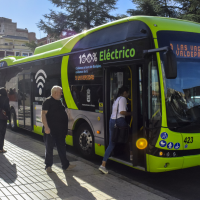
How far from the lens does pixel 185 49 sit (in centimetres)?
505

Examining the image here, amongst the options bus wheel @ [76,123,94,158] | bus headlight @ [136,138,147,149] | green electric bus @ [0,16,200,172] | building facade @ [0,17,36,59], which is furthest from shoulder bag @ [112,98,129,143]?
building facade @ [0,17,36,59]

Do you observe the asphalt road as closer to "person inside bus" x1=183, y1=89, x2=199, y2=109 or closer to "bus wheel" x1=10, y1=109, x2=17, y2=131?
"person inside bus" x1=183, y1=89, x2=199, y2=109

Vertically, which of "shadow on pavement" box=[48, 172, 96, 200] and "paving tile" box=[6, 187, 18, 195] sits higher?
"paving tile" box=[6, 187, 18, 195]

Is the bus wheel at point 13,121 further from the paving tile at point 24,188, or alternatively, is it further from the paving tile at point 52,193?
the paving tile at point 52,193

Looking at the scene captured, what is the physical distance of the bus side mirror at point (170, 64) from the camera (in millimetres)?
4445

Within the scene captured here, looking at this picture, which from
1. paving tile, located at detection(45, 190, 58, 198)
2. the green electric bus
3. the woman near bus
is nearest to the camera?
paving tile, located at detection(45, 190, 58, 198)

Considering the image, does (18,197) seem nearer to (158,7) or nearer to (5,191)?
(5,191)

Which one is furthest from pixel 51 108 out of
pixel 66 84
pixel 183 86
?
pixel 183 86

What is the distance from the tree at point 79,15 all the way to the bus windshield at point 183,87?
22.8 meters

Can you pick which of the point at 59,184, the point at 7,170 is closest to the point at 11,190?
the point at 59,184

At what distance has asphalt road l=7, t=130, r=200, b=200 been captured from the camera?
487cm

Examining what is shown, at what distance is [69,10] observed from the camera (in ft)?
90.7

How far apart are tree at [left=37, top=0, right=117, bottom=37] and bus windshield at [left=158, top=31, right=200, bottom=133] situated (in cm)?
2284

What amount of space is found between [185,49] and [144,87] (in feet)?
3.33
